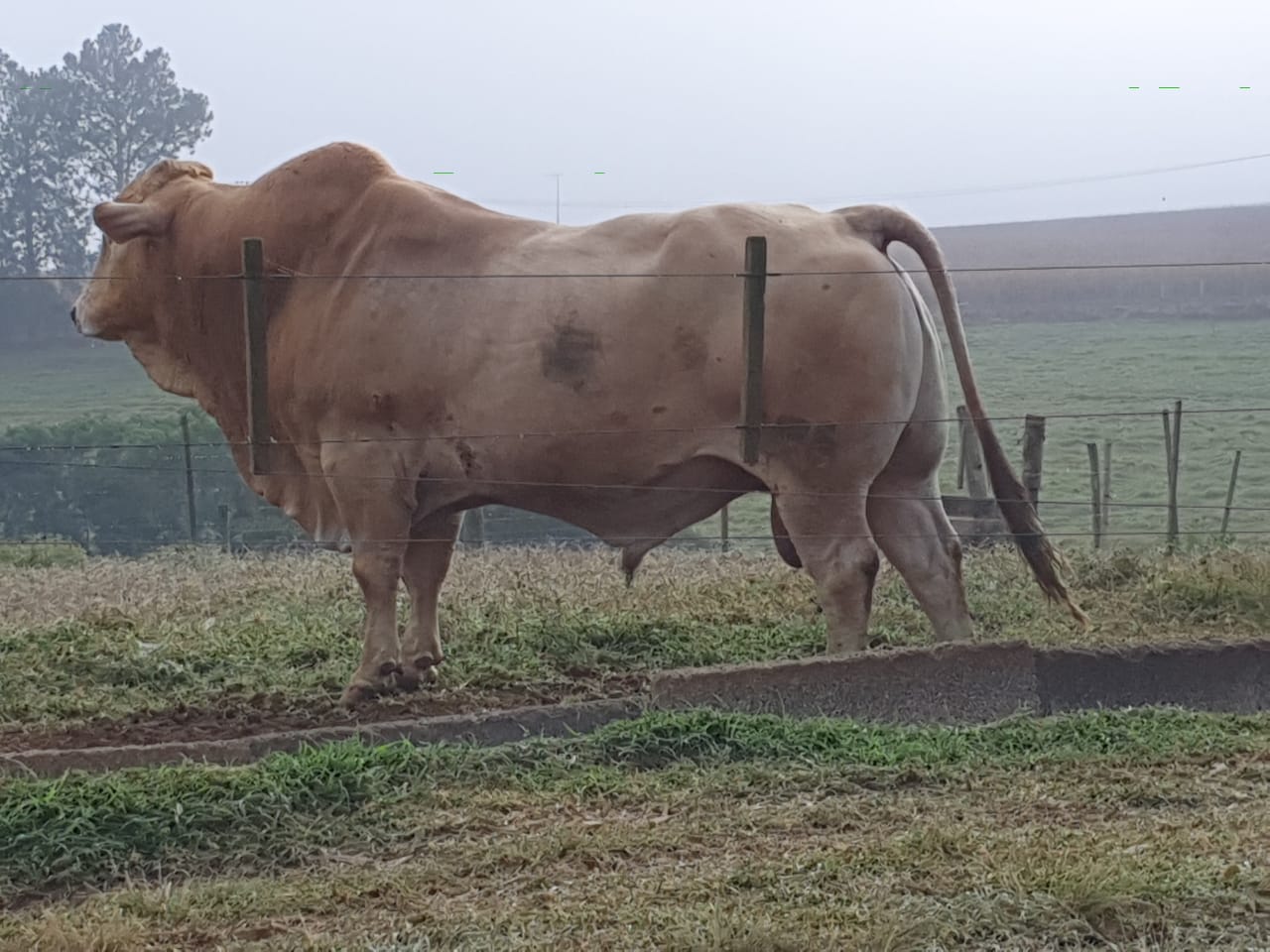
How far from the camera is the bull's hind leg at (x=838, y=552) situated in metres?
7.52

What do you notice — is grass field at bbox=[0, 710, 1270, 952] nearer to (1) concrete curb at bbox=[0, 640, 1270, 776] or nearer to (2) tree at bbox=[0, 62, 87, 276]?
(1) concrete curb at bbox=[0, 640, 1270, 776]

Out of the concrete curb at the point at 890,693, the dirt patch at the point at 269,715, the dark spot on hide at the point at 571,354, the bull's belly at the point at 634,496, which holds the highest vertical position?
the dark spot on hide at the point at 571,354

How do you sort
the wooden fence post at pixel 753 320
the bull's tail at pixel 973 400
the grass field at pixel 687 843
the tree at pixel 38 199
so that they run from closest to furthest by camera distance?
the grass field at pixel 687 843, the wooden fence post at pixel 753 320, the bull's tail at pixel 973 400, the tree at pixel 38 199

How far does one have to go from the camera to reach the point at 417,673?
791cm

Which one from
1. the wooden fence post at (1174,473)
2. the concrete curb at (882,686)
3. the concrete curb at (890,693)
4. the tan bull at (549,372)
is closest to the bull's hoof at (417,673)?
the tan bull at (549,372)

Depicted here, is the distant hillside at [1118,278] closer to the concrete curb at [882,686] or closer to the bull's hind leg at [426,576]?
the bull's hind leg at [426,576]

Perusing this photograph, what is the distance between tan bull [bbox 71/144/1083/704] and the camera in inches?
294

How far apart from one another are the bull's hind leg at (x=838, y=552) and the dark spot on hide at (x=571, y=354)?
106 cm

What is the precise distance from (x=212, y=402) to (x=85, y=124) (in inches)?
901

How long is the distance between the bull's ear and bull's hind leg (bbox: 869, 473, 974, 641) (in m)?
3.91

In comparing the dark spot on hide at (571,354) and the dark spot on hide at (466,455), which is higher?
the dark spot on hide at (571,354)

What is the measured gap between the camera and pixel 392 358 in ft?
25.6

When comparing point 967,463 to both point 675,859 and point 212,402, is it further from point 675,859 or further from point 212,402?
point 675,859

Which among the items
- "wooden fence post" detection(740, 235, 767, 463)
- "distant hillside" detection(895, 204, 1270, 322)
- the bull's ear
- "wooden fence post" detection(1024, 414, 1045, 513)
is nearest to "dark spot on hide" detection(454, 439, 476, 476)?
"wooden fence post" detection(740, 235, 767, 463)
